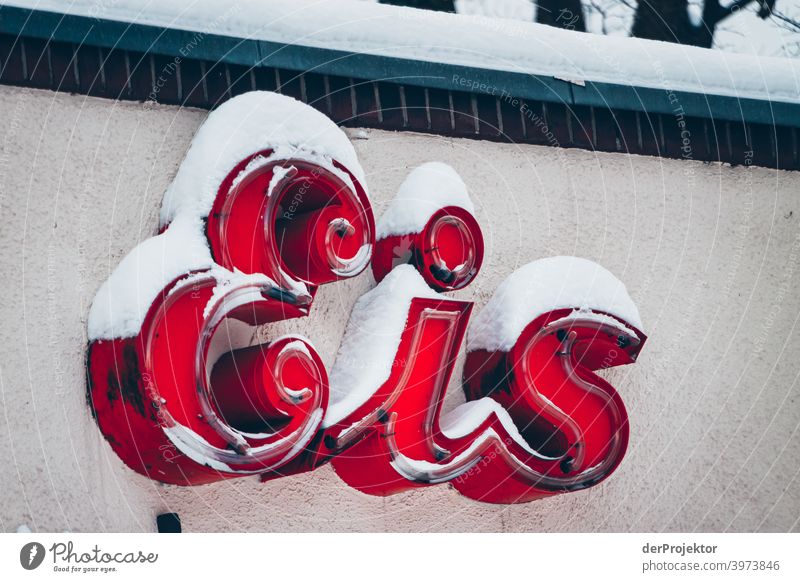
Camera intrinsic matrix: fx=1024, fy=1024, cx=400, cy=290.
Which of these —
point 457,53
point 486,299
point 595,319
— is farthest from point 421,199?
point 595,319

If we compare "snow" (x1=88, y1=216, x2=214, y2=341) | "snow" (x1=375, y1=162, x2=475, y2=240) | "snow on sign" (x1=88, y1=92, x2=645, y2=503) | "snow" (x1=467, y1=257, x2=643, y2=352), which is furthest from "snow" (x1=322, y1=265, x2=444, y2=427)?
"snow" (x1=88, y1=216, x2=214, y2=341)

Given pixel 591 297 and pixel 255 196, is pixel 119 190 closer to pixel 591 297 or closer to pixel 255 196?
pixel 255 196

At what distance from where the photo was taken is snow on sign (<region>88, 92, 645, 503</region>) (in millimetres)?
3055

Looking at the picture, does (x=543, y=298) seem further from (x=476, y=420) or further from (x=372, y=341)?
(x=372, y=341)

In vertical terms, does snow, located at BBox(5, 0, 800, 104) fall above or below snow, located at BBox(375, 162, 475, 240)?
above

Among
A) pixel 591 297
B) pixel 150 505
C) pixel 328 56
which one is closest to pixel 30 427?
pixel 150 505

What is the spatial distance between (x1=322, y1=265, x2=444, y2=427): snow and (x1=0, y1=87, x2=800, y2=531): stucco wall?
0.34ft

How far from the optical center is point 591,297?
152 inches

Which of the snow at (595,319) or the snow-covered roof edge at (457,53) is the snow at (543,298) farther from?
the snow-covered roof edge at (457,53)

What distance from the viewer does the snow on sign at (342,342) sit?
305 cm

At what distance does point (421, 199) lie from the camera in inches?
144

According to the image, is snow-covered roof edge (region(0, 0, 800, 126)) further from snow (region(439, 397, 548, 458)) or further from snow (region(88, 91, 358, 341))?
snow (region(439, 397, 548, 458))
